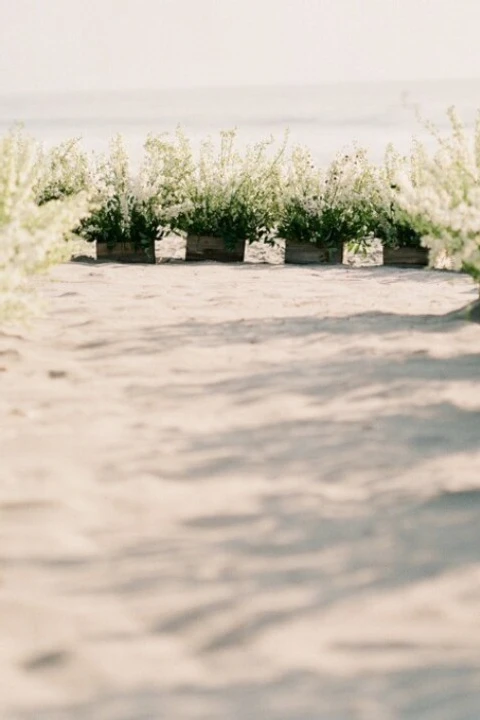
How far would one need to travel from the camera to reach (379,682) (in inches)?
91.5

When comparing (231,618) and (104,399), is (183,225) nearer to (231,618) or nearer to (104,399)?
(104,399)

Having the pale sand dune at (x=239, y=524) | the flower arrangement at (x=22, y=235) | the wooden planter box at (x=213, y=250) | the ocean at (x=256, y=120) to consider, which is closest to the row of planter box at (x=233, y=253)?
the wooden planter box at (x=213, y=250)

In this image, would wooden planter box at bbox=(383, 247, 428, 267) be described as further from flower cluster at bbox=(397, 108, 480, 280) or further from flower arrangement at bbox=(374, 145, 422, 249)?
flower cluster at bbox=(397, 108, 480, 280)

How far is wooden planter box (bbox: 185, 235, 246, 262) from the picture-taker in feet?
32.8

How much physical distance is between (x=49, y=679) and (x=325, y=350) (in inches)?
132

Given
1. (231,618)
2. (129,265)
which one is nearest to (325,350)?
(231,618)

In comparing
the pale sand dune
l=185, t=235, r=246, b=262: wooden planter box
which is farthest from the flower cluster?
l=185, t=235, r=246, b=262: wooden planter box

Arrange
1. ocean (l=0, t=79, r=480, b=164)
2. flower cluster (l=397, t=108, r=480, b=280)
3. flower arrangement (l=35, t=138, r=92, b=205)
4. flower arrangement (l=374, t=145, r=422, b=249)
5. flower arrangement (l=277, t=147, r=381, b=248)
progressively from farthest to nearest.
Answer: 1. ocean (l=0, t=79, r=480, b=164)
2. flower arrangement (l=35, t=138, r=92, b=205)
3. flower arrangement (l=277, t=147, r=381, b=248)
4. flower arrangement (l=374, t=145, r=422, b=249)
5. flower cluster (l=397, t=108, r=480, b=280)

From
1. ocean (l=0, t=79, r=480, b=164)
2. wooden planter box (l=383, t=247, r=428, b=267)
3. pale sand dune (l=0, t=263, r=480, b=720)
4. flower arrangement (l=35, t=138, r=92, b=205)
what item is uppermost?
ocean (l=0, t=79, r=480, b=164)

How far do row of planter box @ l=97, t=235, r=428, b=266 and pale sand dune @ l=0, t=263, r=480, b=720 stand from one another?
4108 mm

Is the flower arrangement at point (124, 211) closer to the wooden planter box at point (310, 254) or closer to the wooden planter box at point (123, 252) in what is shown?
the wooden planter box at point (123, 252)

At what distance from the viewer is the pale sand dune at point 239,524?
2.31 meters

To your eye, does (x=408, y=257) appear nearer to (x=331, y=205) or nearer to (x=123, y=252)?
(x=331, y=205)

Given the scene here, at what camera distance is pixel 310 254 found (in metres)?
9.97
